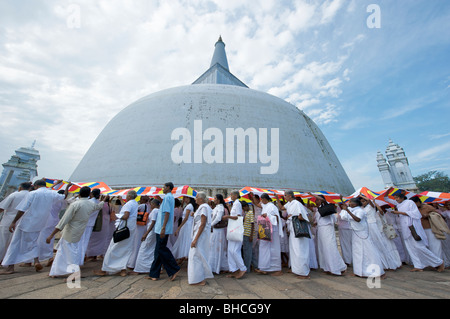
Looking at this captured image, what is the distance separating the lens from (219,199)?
3863mm

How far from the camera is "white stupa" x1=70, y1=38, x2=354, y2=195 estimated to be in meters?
11.1

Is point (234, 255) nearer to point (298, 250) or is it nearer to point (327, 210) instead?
point (298, 250)

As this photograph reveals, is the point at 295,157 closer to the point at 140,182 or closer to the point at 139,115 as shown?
the point at 140,182

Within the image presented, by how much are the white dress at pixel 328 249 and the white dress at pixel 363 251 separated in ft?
0.90

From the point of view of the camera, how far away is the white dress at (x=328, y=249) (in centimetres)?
378

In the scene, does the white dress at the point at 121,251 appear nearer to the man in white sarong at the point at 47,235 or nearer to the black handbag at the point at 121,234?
the black handbag at the point at 121,234

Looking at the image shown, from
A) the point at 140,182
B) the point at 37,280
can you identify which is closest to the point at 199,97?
the point at 140,182

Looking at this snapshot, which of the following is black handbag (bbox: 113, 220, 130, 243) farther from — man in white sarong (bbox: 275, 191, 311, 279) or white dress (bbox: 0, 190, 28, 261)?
man in white sarong (bbox: 275, 191, 311, 279)

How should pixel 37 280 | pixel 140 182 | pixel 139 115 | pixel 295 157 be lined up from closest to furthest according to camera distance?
pixel 37 280, pixel 140 182, pixel 295 157, pixel 139 115

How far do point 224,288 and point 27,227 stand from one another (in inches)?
150

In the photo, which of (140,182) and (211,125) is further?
(211,125)

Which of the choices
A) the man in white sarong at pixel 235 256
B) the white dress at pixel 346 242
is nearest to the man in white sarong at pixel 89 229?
the man in white sarong at pixel 235 256

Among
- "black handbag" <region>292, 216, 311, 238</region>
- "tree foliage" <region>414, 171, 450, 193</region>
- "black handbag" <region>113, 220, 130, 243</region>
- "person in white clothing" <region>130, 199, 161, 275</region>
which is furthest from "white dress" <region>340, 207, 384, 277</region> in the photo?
"tree foliage" <region>414, 171, 450, 193</region>

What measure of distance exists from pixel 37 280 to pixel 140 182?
315 inches
